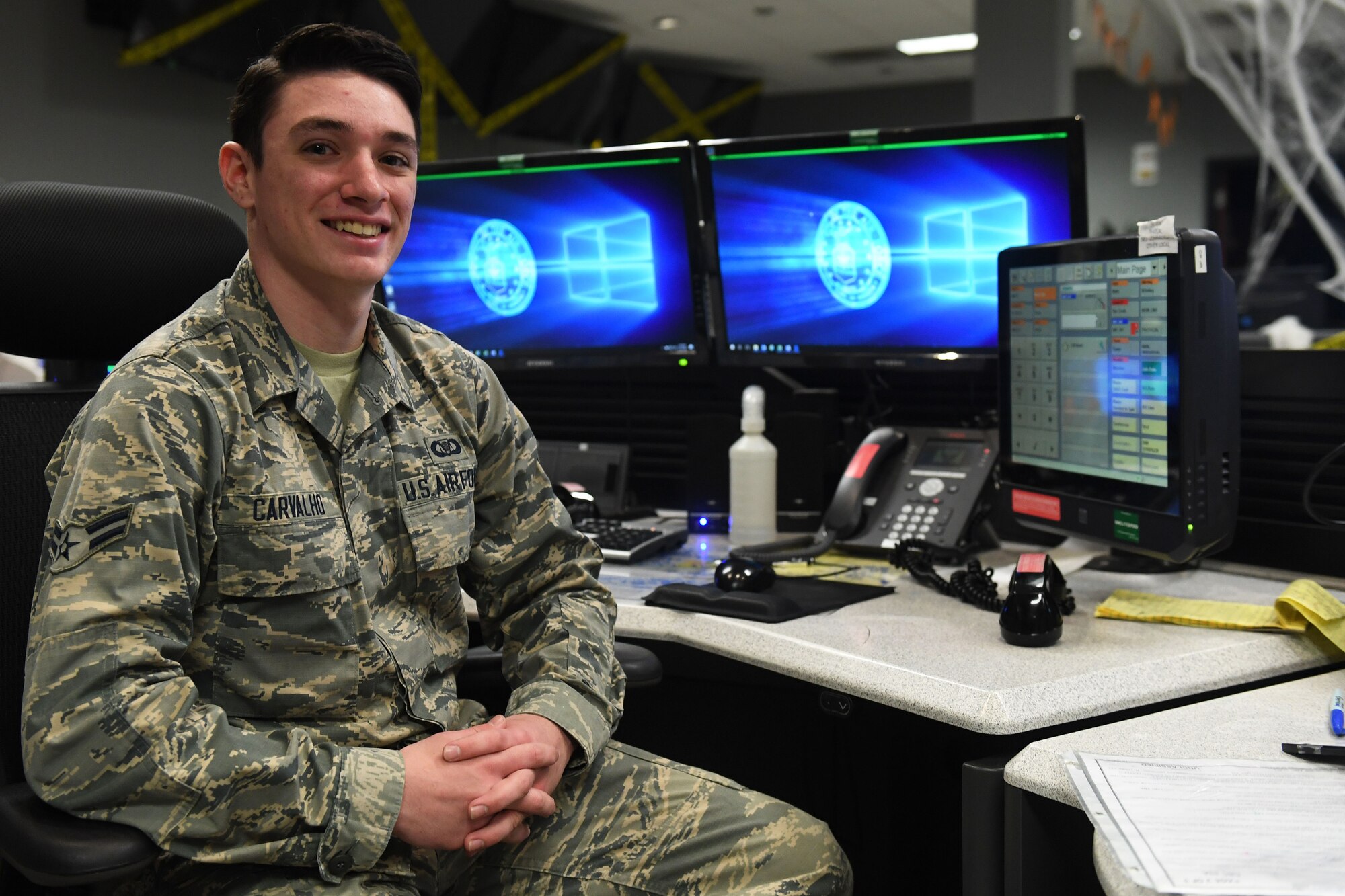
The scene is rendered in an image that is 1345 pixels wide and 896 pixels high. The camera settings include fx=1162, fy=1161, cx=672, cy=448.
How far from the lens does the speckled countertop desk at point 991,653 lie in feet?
3.64

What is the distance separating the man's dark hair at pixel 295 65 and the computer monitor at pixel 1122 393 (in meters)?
0.90

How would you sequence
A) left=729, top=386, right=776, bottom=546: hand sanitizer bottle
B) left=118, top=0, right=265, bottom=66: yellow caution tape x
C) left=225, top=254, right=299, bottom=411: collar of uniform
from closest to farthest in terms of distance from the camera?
1. left=225, top=254, right=299, bottom=411: collar of uniform
2. left=729, top=386, right=776, bottom=546: hand sanitizer bottle
3. left=118, top=0, right=265, bottom=66: yellow caution tape x

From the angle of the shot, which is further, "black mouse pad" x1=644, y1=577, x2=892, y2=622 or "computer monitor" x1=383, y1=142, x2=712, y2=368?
"computer monitor" x1=383, y1=142, x2=712, y2=368

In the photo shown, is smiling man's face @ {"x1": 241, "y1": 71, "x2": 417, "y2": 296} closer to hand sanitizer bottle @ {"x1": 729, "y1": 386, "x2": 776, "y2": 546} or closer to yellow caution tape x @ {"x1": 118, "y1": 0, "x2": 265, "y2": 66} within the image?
hand sanitizer bottle @ {"x1": 729, "y1": 386, "x2": 776, "y2": 546}

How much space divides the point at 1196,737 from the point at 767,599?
0.53 m

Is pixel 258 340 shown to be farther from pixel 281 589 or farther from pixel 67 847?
pixel 67 847

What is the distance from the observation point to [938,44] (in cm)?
771

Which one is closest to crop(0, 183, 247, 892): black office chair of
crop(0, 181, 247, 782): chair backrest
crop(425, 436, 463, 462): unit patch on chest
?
crop(0, 181, 247, 782): chair backrest

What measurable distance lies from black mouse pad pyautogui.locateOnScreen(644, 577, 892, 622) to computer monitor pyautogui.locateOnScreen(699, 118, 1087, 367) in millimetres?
487

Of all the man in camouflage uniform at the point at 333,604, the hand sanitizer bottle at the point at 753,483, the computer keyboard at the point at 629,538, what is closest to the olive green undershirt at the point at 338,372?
the man in camouflage uniform at the point at 333,604

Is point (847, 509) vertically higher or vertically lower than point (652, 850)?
higher

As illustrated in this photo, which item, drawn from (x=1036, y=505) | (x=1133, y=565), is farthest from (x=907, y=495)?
(x=1133, y=565)

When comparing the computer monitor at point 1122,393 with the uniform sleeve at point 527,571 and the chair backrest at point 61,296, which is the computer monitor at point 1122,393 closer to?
the uniform sleeve at point 527,571

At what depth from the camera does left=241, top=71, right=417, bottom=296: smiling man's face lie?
1.13m
